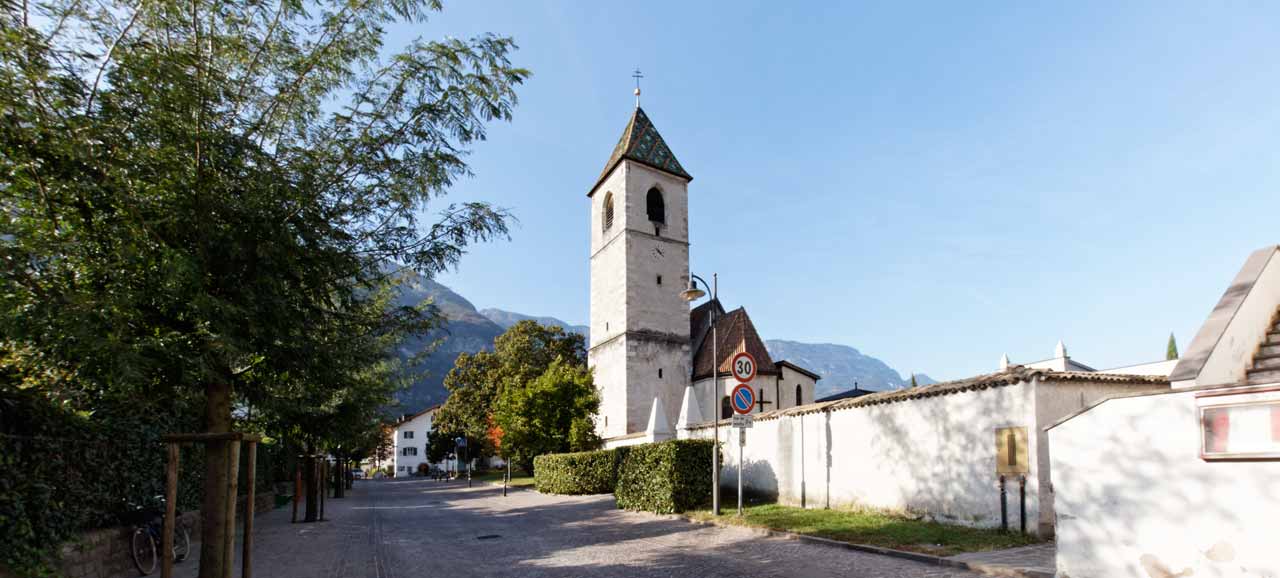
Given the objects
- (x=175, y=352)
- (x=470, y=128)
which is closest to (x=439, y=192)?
(x=470, y=128)

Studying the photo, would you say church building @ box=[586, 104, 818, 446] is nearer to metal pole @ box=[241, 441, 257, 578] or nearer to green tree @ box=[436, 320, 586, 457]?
green tree @ box=[436, 320, 586, 457]

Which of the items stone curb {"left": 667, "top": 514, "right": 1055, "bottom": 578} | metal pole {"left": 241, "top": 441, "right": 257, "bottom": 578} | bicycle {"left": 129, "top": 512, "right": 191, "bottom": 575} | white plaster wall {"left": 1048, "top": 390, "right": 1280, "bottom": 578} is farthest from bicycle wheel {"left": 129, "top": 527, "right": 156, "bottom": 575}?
white plaster wall {"left": 1048, "top": 390, "right": 1280, "bottom": 578}

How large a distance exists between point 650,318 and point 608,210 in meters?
8.50

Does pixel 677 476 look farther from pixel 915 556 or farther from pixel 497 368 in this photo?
pixel 497 368

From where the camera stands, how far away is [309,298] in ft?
25.0

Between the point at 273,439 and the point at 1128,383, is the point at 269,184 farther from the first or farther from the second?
the point at 273,439

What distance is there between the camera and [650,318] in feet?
137

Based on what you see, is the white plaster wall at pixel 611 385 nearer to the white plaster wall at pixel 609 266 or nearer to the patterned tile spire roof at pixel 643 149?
the white plaster wall at pixel 609 266

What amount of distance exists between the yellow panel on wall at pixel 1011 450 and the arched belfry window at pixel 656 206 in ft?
108

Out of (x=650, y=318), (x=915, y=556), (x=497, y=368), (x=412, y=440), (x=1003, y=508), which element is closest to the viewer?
(x=915, y=556)

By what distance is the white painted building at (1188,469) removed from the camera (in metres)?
6.38

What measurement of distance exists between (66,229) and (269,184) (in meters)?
1.65

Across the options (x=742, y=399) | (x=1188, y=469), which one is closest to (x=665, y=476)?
(x=742, y=399)

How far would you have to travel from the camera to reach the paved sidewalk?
346 inches
